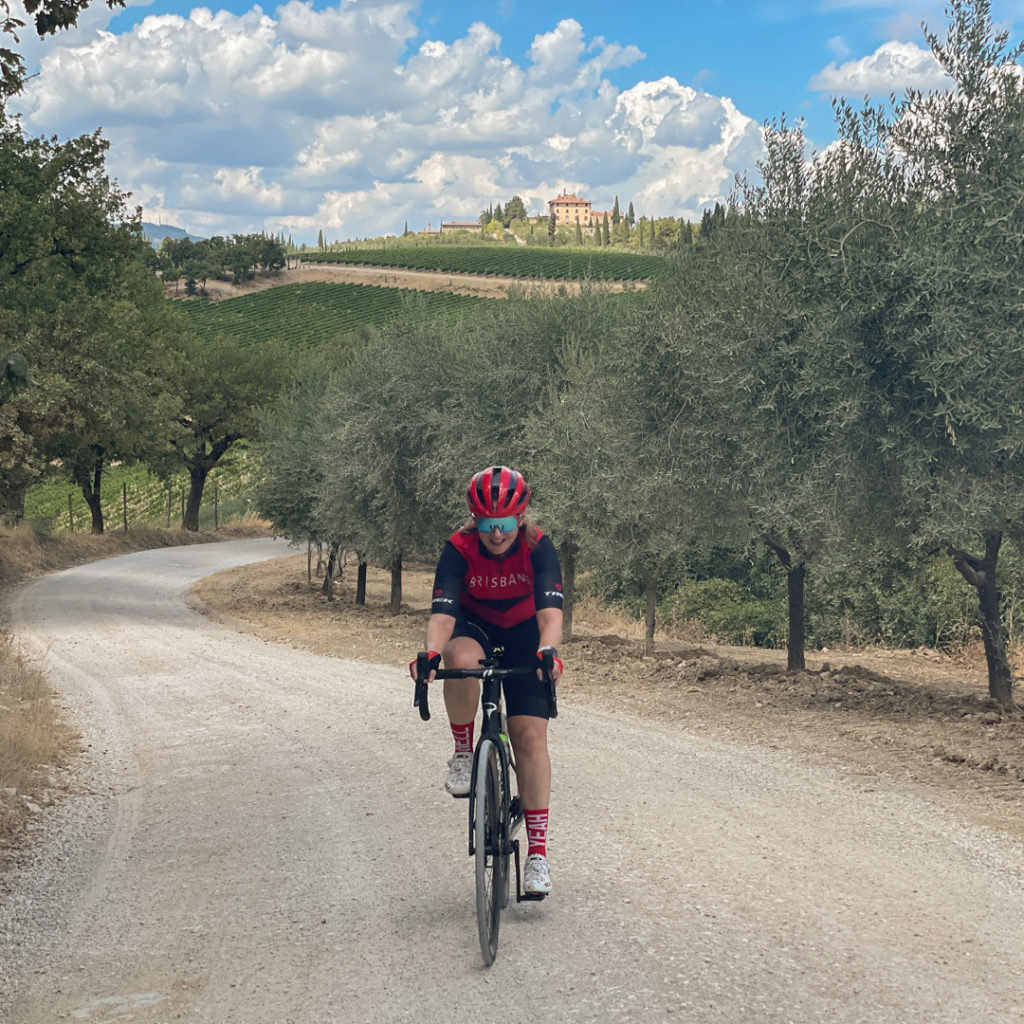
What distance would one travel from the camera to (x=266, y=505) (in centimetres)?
3173

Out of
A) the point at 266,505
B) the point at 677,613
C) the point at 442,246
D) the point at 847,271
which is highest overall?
the point at 442,246

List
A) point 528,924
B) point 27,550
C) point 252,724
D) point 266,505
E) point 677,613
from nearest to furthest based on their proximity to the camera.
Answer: point 528,924 < point 252,724 < point 677,613 < point 266,505 < point 27,550

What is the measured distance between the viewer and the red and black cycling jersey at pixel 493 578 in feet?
17.2

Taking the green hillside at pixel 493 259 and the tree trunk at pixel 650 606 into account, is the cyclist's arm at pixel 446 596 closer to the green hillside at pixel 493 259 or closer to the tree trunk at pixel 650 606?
the tree trunk at pixel 650 606

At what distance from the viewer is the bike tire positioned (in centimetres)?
459

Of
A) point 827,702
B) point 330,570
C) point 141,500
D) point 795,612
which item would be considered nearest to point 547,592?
point 827,702

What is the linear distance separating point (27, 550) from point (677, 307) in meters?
30.9

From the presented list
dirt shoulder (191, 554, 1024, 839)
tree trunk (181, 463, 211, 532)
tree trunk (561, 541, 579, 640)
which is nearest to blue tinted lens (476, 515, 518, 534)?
dirt shoulder (191, 554, 1024, 839)

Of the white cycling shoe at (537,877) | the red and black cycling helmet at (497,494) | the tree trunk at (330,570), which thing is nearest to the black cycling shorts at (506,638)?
the red and black cycling helmet at (497,494)

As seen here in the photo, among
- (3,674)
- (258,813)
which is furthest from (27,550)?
(258,813)

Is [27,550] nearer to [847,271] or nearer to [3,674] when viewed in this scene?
[3,674]

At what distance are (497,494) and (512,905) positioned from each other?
2.15m

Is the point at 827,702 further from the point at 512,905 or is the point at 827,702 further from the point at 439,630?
the point at 439,630

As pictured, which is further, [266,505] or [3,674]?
[266,505]
